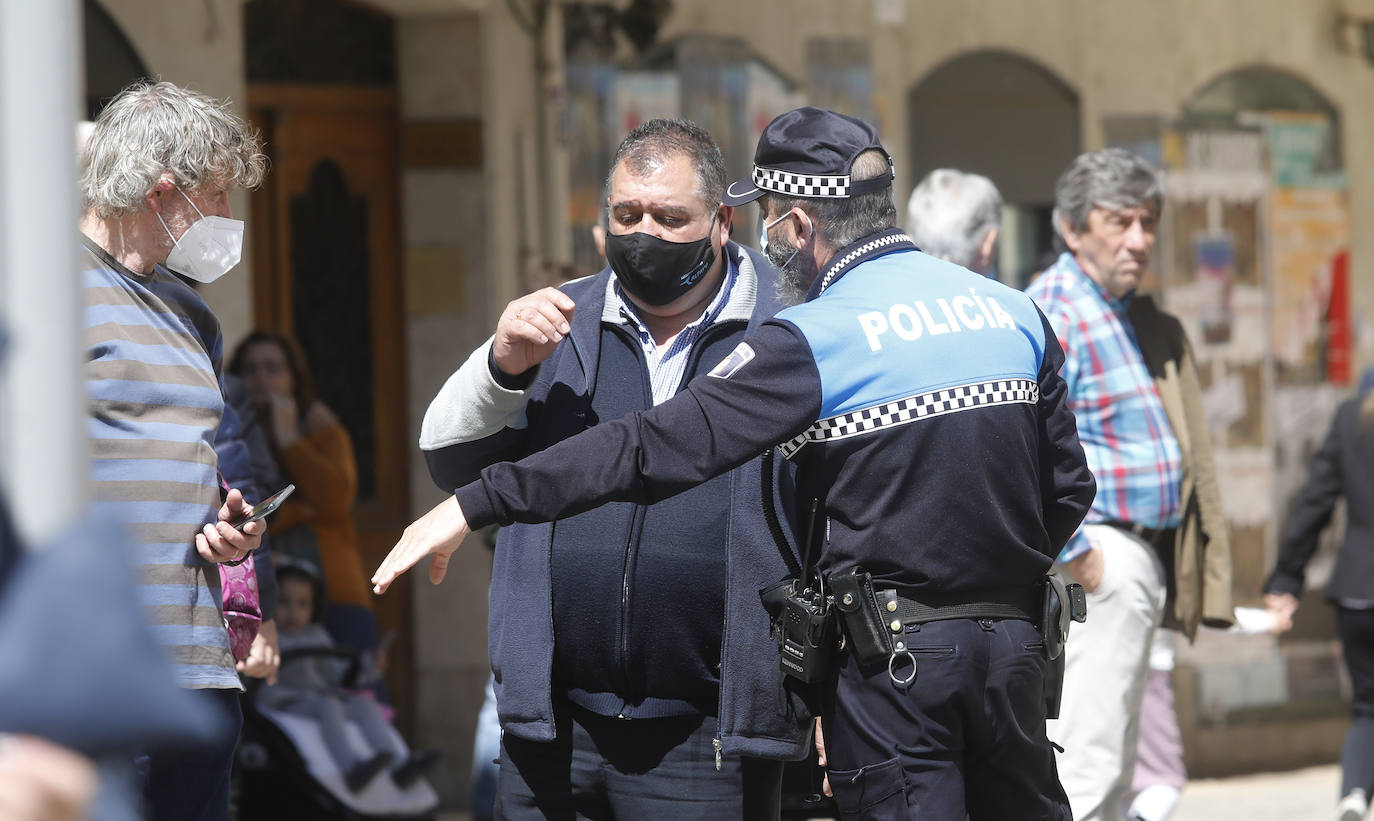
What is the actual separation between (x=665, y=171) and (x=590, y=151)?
13.3 ft

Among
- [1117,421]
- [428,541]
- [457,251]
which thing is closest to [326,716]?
[457,251]

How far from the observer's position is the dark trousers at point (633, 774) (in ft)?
9.89

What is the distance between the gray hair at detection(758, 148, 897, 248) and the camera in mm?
3062

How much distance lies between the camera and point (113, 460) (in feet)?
9.28

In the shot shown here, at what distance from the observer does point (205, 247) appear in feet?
10.2

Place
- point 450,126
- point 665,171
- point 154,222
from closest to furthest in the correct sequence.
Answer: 1. point 154,222
2. point 665,171
3. point 450,126

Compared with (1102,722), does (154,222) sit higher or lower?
higher

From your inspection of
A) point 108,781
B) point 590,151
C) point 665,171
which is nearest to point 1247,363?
point 590,151

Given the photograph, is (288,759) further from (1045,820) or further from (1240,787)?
(1240,787)

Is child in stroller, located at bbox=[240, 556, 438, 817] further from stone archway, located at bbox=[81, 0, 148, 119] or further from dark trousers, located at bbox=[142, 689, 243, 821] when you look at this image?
dark trousers, located at bbox=[142, 689, 243, 821]

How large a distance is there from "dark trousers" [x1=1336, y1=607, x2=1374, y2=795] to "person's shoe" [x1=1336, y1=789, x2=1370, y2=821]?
0.14 feet

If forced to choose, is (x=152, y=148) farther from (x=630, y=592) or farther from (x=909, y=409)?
(x=909, y=409)

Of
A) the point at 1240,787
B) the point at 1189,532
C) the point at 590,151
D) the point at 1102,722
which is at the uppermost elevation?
the point at 590,151

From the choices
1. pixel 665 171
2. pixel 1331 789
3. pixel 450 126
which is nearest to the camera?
pixel 665 171
